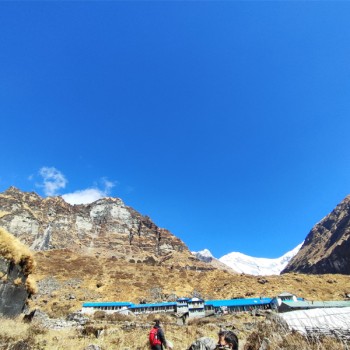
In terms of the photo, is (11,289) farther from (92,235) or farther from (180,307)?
(92,235)

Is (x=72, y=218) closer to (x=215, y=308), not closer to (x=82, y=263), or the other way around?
(x=82, y=263)

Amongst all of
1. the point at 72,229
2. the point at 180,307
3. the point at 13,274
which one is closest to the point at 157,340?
the point at 13,274

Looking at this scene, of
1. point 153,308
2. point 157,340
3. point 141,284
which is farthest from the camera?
point 141,284

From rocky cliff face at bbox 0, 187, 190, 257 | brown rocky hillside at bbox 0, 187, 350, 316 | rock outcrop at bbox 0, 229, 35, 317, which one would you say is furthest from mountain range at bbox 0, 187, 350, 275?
rock outcrop at bbox 0, 229, 35, 317

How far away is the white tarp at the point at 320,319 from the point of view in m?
10.4

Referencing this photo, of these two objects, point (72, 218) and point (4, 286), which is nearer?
point (4, 286)

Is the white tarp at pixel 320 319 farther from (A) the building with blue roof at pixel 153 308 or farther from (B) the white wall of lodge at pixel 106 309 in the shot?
(A) the building with blue roof at pixel 153 308

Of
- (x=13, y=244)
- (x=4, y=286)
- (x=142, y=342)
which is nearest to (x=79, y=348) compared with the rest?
(x=142, y=342)

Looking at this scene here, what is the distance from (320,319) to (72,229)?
577 ft

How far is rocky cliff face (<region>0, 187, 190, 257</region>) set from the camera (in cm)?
14288

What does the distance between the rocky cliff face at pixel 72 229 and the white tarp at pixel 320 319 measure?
144155 millimetres

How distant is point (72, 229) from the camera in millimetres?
170375

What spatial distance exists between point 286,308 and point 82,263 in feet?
189

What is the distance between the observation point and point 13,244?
18.5m
